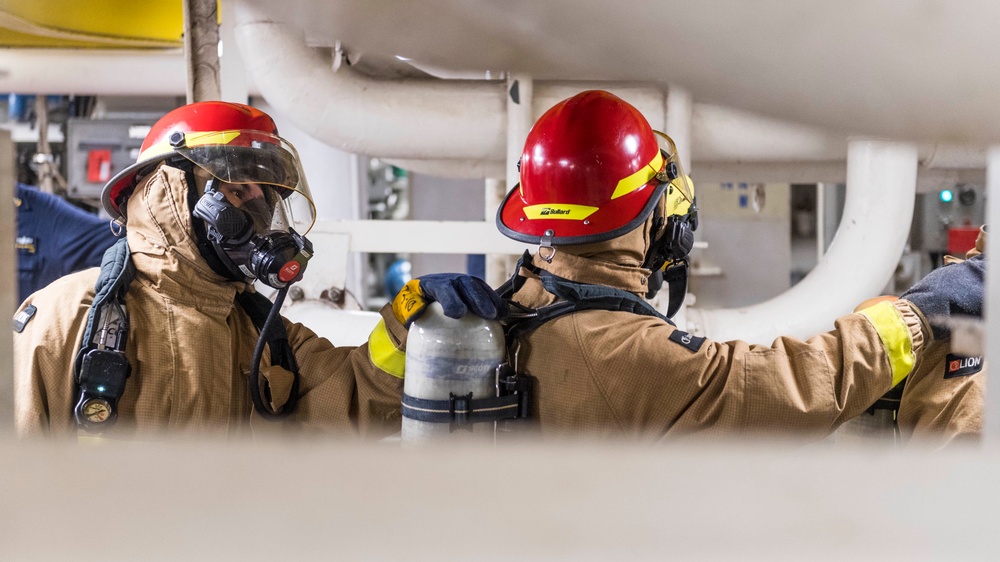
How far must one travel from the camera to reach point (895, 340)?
60.9 inches

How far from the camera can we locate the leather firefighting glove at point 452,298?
156cm

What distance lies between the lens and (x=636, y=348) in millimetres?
1572

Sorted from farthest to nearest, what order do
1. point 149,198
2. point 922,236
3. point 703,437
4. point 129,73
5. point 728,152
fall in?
1. point 922,236
2. point 129,73
3. point 728,152
4. point 149,198
5. point 703,437

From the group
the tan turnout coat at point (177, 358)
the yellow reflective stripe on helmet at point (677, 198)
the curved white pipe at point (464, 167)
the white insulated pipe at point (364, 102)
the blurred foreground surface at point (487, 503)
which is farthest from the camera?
the curved white pipe at point (464, 167)

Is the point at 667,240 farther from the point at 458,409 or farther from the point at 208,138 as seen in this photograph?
the point at 208,138

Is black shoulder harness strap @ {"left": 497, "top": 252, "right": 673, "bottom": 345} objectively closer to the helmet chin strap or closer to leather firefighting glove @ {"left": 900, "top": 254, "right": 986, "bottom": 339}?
the helmet chin strap

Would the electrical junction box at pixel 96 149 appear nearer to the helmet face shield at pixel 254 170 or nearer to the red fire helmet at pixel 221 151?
the red fire helmet at pixel 221 151

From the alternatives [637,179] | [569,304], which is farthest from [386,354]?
[637,179]

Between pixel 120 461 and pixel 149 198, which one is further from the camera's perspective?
pixel 149 198

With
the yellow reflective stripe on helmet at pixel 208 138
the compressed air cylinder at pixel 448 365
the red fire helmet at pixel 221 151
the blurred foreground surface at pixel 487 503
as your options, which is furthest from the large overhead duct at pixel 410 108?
the blurred foreground surface at pixel 487 503

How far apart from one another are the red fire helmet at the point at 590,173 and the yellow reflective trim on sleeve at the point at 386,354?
36cm

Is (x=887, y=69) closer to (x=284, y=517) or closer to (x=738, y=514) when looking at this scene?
(x=738, y=514)

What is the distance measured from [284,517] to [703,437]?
1.16m

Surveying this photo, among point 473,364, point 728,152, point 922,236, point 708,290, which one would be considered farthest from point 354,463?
point 922,236
